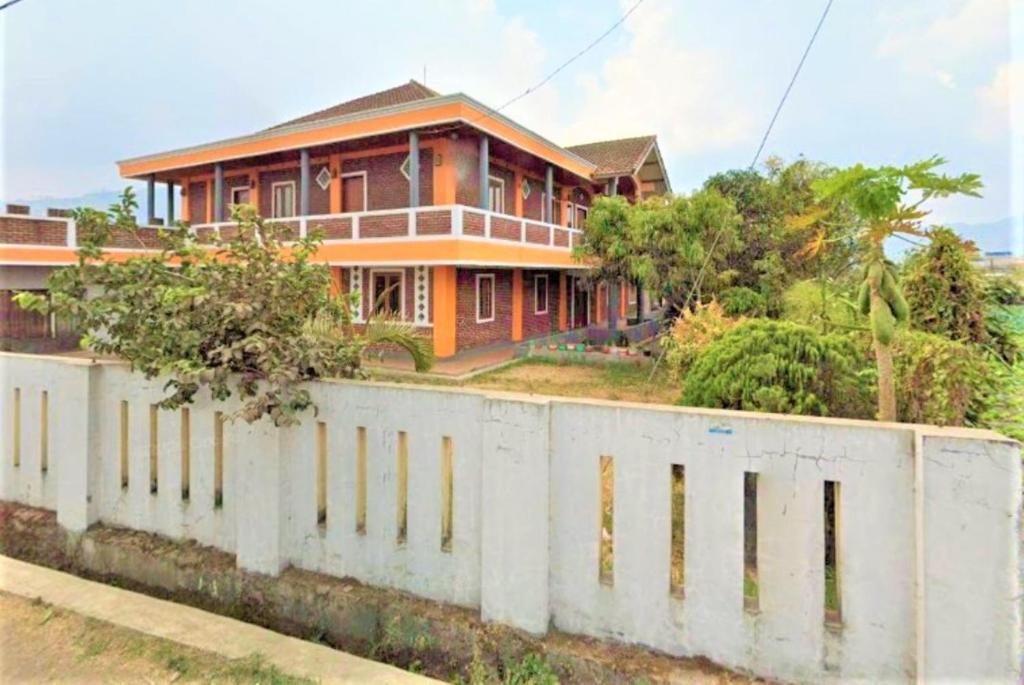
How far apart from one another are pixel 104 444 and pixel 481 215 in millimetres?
11277

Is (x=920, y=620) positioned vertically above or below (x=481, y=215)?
below

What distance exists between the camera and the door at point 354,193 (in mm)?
17406

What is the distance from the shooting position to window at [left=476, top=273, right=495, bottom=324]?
17062 millimetres

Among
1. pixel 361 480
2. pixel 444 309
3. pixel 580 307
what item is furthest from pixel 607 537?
pixel 580 307

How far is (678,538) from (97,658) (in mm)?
3188

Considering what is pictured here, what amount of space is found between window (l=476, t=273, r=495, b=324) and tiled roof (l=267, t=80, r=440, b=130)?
6.87 meters

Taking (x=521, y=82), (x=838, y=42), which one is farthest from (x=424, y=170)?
(x=838, y=42)

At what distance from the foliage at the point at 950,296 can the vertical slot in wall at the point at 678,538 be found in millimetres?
3383

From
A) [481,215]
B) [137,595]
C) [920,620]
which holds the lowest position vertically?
[137,595]

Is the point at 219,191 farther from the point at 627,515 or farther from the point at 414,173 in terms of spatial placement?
the point at 627,515

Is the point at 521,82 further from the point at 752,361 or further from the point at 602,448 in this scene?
the point at 602,448

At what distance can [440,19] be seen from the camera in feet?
31.2

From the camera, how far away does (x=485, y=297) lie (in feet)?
57.5

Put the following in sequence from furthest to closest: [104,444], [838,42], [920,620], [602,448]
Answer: [838,42]
[104,444]
[602,448]
[920,620]
